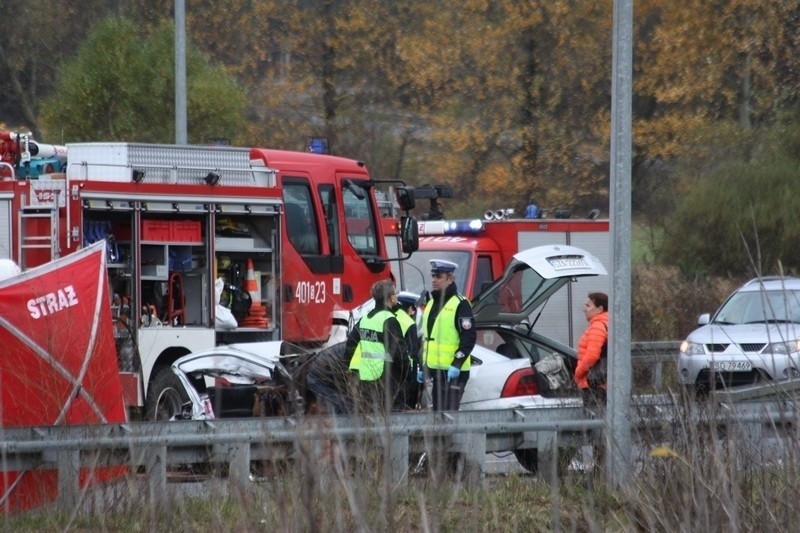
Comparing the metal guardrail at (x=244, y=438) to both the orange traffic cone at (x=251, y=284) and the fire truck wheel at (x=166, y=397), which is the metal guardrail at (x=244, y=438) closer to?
the fire truck wheel at (x=166, y=397)

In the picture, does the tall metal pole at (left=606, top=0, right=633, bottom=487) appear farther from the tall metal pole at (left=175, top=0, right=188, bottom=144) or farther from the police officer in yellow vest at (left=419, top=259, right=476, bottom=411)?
the tall metal pole at (left=175, top=0, right=188, bottom=144)

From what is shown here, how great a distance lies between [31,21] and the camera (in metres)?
35.5

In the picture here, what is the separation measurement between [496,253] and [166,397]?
740cm

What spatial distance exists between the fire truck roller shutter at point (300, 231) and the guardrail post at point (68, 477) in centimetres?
628

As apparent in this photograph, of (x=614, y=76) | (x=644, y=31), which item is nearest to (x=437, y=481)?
(x=614, y=76)

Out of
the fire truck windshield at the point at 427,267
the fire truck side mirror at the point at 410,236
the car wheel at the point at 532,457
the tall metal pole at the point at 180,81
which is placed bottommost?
the car wheel at the point at 532,457

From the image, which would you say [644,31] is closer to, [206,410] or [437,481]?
[206,410]

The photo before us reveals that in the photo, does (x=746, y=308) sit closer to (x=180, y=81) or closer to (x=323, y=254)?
(x=323, y=254)

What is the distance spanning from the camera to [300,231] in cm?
1411

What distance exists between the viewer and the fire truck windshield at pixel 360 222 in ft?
47.9

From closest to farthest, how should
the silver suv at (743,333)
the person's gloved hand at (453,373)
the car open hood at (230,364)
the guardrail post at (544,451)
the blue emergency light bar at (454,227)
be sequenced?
the guardrail post at (544,451) → the person's gloved hand at (453,373) → the car open hood at (230,364) → the silver suv at (743,333) → the blue emergency light bar at (454,227)

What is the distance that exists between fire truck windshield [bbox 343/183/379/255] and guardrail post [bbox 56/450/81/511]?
694 centimetres

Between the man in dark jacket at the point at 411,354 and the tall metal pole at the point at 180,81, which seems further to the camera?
the tall metal pole at the point at 180,81

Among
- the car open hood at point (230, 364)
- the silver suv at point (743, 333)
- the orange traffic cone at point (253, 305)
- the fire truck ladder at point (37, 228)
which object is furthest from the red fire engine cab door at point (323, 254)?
the silver suv at point (743, 333)
